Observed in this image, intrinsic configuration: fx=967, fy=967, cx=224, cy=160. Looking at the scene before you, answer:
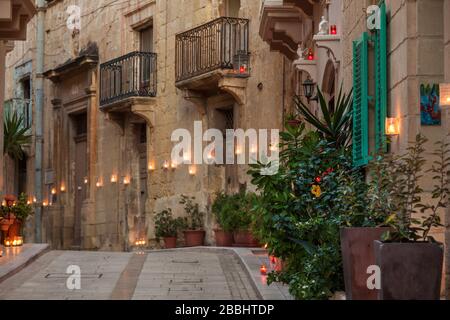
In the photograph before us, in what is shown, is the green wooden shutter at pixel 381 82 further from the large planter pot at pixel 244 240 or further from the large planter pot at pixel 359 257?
the large planter pot at pixel 244 240

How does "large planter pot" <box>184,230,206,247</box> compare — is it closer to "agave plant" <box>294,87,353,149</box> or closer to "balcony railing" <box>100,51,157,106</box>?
"balcony railing" <box>100,51,157,106</box>

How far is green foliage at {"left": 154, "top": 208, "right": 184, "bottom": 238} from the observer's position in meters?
23.2

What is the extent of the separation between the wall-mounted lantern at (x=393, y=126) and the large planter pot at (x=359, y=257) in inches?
69.2

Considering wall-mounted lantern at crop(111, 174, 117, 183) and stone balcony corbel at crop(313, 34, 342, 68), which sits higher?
stone balcony corbel at crop(313, 34, 342, 68)

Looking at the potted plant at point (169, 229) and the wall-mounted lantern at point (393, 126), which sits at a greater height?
the wall-mounted lantern at point (393, 126)

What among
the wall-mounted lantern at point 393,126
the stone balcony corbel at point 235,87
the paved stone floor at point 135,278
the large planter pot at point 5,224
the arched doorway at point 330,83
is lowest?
the paved stone floor at point 135,278

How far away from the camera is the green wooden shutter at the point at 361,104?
11.1 m

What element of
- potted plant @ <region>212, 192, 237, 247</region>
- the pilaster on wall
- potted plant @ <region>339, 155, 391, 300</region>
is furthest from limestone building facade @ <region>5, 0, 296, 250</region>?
potted plant @ <region>339, 155, 391, 300</region>

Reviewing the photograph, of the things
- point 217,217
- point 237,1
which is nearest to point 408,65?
point 217,217

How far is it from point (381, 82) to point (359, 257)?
2700mm

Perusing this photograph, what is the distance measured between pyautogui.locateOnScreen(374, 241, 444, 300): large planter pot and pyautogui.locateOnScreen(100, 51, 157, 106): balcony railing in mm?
17470

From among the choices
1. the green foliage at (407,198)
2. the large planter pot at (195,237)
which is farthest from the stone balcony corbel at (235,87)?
the green foliage at (407,198)
